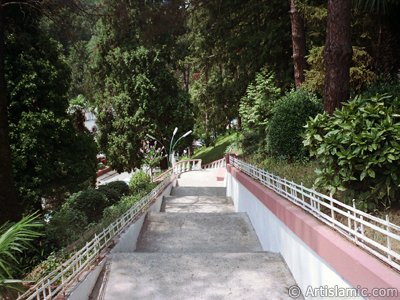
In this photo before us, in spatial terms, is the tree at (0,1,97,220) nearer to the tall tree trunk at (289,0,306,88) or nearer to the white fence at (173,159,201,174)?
the tall tree trunk at (289,0,306,88)

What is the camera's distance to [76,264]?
6.01 metres

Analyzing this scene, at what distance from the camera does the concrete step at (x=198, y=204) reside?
15062mm

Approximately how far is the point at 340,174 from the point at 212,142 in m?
42.9

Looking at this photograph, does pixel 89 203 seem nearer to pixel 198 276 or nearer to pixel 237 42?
pixel 198 276

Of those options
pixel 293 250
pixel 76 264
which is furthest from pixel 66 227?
pixel 293 250

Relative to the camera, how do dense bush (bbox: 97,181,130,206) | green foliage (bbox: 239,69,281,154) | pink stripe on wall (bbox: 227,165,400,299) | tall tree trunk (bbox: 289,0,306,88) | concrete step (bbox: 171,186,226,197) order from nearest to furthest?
pink stripe on wall (bbox: 227,165,400,299)
dense bush (bbox: 97,181,130,206)
tall tree trunk (bbox: 289,0,306,88)
green foliage (bbox: 239,69,281,154)
concrete step (bbox: 171,186,226,197)

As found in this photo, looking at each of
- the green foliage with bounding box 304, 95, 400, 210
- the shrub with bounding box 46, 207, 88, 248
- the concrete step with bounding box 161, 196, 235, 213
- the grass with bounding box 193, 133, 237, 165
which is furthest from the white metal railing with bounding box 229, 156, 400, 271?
the grass with bounding box 193, 133, 237, 165

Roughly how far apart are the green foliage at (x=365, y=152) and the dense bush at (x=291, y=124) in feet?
16.8

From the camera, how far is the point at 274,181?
9.12 m

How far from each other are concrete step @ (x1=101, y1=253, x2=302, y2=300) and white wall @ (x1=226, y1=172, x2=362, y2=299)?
0.25 metres

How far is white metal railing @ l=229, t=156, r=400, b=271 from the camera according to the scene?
391cm

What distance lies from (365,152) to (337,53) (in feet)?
12.6

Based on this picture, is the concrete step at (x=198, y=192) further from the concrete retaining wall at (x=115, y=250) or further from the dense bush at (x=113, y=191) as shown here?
the concrete retaining wall at (x=115, y=250)

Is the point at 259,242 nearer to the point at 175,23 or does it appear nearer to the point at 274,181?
the point at 274,181
